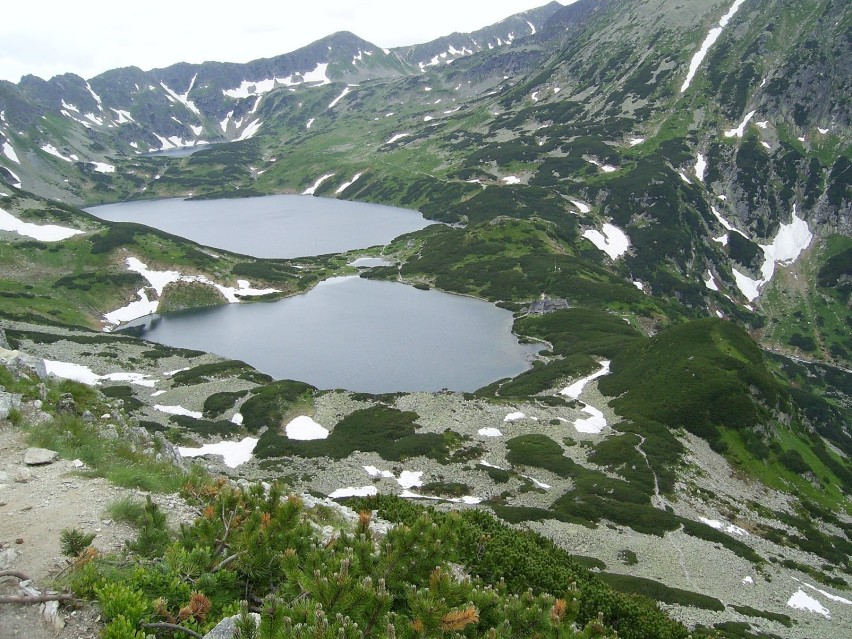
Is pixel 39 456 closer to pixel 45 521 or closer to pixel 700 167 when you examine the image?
pixel 45 521

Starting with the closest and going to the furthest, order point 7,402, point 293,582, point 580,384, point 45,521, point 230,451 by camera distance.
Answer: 1. point 293,582
2. point 45,521
3. point 7,402
4. point 230,451
5. point 580,384

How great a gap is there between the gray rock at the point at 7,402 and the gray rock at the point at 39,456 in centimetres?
312

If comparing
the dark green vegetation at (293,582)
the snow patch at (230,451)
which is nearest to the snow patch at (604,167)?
the snow patch at (230,451)

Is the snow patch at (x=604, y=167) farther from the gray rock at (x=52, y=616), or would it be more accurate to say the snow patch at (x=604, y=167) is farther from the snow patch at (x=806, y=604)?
the gray rock at (x=52, y=616)

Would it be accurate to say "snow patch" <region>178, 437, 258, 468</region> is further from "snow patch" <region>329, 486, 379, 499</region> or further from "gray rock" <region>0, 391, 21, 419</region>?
"gray rock" <region>0, 391, 21, 419</region>

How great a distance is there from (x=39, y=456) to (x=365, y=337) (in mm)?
86510

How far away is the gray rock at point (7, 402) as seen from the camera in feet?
49.3

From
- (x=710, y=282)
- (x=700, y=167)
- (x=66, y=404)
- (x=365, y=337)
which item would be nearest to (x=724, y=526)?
(x=66, y=404)

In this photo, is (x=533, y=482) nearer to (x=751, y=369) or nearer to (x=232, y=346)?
(x=751, y=369)

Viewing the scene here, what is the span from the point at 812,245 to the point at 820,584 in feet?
566

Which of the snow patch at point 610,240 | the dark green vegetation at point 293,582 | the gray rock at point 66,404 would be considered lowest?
the gray rock at point 66,404

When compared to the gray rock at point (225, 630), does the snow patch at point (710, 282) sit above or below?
above

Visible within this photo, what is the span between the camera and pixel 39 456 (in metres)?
12.7

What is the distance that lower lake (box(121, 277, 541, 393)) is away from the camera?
83688 mm
